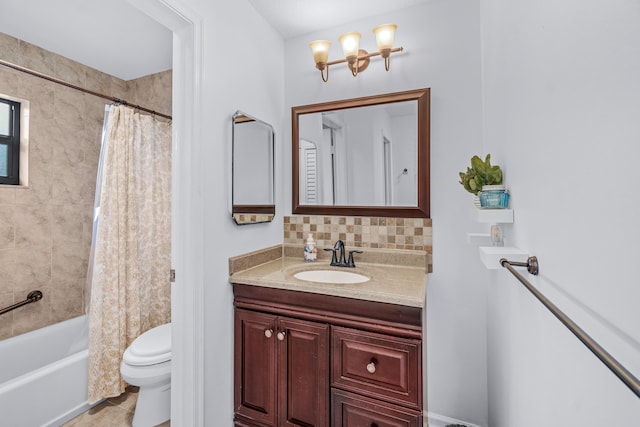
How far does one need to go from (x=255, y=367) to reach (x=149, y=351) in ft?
2.38

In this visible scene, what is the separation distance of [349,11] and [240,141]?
3.47 ft

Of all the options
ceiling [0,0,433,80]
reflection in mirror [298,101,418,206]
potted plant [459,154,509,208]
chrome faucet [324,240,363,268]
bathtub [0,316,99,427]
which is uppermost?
ceiling [0,0,433,80]

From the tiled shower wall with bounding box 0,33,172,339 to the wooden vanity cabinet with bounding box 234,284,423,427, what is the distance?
1694 mm

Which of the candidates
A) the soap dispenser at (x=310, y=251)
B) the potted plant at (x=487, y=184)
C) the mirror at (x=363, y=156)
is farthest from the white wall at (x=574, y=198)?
the soap dispenser at (x=310, y=251)

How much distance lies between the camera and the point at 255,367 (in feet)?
4.73

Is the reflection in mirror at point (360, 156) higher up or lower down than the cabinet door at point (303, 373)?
higher up

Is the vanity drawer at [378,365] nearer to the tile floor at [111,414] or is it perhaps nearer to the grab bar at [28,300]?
the tile floor at [111,414]

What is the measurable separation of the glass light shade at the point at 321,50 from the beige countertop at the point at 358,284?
1.24 m

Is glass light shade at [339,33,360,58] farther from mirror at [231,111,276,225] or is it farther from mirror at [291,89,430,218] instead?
mirror at [231,111,276,225]

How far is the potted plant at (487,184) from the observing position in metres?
1.07

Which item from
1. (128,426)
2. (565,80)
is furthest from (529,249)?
(128,426)

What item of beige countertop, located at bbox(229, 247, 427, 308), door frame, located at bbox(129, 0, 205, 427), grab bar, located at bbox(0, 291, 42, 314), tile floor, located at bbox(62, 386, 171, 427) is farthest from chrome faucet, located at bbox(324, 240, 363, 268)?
grab bar, located at bbox(0, 291, 42, 314)

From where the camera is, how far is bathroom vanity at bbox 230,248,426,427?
1.18 metres

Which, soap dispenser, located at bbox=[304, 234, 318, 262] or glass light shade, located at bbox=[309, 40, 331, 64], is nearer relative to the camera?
glass light shade, located at bbox=[309, 40, 331, 64]
